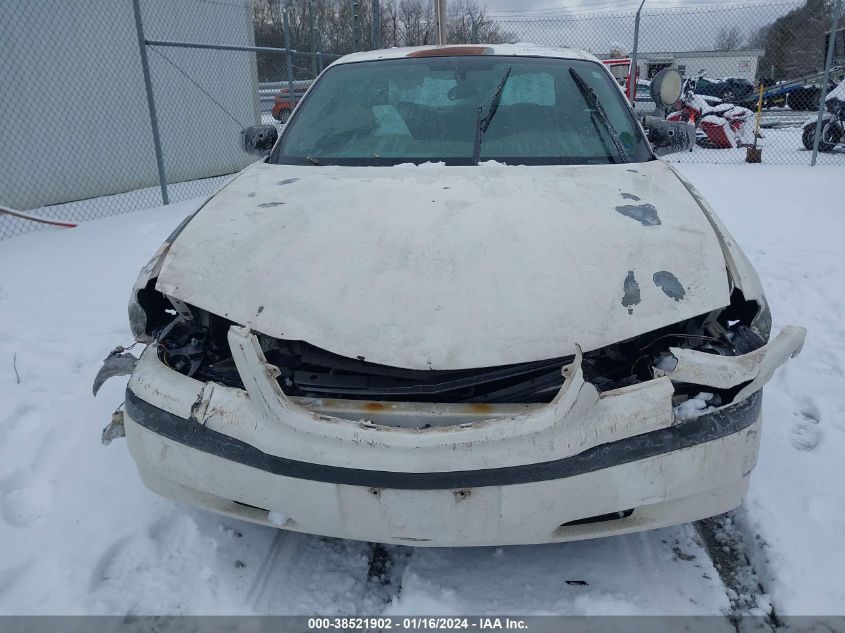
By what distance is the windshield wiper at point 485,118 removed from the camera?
2.97 metres

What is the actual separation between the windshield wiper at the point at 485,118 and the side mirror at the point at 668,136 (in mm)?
883

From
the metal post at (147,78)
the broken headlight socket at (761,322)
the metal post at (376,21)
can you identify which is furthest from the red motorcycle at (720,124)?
the broken headlight socket at (761,322)

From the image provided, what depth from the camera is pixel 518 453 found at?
5.61ft

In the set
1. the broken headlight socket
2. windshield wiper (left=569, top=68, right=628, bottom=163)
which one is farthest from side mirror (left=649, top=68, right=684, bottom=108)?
the broken headlight socket

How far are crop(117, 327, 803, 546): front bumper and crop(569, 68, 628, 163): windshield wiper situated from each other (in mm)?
1419

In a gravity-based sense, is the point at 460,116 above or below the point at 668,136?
above

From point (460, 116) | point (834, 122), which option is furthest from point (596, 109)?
point (834, 122)

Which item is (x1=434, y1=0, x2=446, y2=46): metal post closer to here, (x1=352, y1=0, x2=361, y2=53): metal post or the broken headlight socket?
(x1=352, y1=0, x2=361, y2=53): metal post

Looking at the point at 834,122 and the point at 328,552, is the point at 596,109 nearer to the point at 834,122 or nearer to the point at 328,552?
the point at 328,552

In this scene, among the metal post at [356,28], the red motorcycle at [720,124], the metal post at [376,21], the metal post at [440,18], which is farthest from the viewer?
the red motorcycle at [720,124]

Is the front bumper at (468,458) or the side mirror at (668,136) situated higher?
the side mirror at (668,136)

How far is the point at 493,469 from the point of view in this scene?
172cm

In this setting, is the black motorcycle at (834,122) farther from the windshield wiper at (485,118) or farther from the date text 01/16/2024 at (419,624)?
the date text 01/16/2024 at (419,624)

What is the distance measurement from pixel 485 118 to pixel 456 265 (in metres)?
1.39
